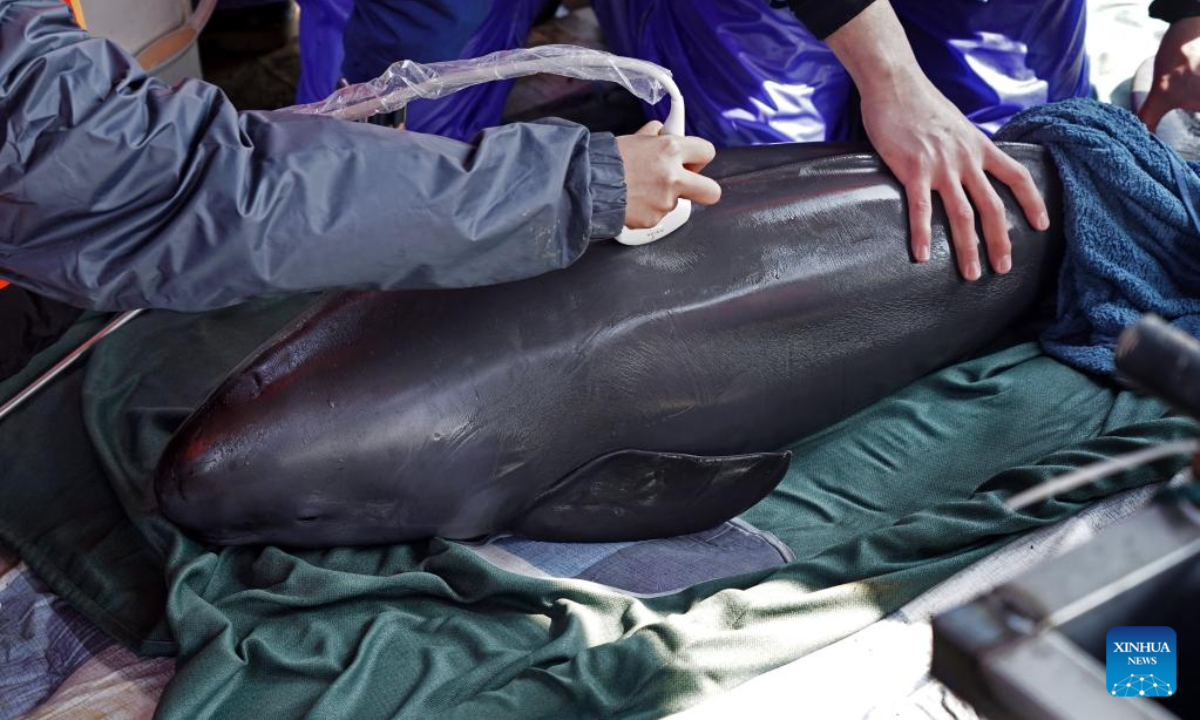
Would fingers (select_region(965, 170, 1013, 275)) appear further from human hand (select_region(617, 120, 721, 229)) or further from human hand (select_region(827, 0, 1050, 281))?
human hand (select_region(617, 120, 721, 229))

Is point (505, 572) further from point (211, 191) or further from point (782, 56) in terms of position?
point (782, 56)

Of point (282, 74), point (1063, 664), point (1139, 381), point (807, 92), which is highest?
point (1139, 381)

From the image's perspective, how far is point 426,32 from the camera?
2984mm

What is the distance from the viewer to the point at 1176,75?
2732 millimetres

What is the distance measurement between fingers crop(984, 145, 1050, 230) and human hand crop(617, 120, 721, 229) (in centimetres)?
67

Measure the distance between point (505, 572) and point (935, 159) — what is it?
1.02 metres

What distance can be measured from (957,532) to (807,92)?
4.59ft

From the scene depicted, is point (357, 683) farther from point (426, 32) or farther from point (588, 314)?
point (426, 32)

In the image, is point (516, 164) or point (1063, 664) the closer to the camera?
point (1063, 664)

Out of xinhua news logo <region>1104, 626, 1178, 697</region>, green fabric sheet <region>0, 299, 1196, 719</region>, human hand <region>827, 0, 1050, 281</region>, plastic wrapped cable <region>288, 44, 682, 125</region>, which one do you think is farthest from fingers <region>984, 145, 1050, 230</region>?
xinhua news logo <region>1104, 626, 1178, 697</region>

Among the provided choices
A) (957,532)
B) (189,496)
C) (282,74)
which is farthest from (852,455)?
(282,74)

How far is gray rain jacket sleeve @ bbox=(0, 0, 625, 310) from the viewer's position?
1.46 m

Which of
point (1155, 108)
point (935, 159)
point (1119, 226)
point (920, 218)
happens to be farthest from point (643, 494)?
point (1155, 108)

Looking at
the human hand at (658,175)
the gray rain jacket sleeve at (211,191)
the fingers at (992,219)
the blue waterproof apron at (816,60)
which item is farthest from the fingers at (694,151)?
the blue waterproof apron at (816,60)
